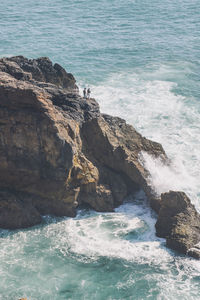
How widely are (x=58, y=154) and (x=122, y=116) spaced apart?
64.2 feet

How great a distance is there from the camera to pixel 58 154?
102 feet

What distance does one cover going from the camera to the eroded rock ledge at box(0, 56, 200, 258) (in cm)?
3089

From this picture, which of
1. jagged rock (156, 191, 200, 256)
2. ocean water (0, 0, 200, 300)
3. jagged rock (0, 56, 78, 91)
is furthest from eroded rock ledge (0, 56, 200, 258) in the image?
jagged rock (0, 56, 78, 91)

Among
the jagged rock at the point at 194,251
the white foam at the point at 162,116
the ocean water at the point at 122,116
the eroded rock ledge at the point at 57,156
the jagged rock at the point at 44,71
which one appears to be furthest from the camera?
the jagged rock at the point at 44,71

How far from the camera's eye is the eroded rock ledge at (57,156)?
101 ft

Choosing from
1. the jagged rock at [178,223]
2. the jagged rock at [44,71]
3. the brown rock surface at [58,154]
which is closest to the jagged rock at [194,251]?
the jagged rock at [178,223]

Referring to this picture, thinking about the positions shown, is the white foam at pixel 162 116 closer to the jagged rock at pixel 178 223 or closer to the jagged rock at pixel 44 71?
the jagged rock at pixel 178 223

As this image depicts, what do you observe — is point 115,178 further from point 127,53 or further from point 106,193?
point 127,53

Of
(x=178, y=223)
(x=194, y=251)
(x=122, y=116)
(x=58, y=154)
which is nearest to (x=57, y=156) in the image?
(x=58, y=154)

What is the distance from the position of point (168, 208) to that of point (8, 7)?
250 feet

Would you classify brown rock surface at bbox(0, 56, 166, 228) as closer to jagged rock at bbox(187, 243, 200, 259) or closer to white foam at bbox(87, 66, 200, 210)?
white foam at bbox(87, 66, 200, 210)

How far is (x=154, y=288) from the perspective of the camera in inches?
1051

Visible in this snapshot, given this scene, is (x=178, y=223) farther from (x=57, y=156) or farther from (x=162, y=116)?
(x=162, y=116)

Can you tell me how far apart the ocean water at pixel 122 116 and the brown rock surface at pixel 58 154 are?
46.2 inches
